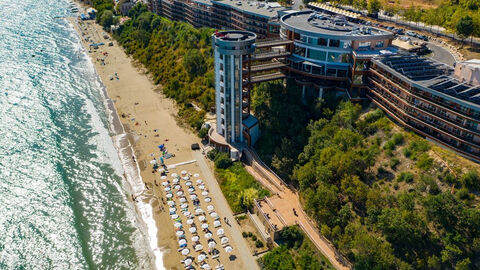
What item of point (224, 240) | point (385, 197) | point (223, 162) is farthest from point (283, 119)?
point (224, 240)

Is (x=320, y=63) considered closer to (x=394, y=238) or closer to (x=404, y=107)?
(x=404, y=107)

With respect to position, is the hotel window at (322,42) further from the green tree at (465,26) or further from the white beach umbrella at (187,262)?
the white beach umbrella at (187,262)

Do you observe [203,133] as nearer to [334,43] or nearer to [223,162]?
[223,162]

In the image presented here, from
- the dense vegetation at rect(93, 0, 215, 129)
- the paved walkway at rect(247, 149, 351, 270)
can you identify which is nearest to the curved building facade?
the paved walkway at rect(247, 149, 351, 270)

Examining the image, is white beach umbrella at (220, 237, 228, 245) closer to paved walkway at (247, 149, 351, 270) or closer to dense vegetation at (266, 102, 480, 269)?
paved walkway at (247, 149, 351, 270)

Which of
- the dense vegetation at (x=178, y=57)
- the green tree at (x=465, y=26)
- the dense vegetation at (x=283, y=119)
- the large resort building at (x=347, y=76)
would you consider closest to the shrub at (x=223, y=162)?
the large resort building at (x=347, y=76)

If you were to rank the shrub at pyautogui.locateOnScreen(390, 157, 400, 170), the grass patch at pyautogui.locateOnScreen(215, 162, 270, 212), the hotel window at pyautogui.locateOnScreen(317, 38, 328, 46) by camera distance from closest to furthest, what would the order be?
the shrub at pyautogui.locateOnScreen(390, 157, 400, 170) → the grass patch at pyautogui.locateOnScreen(215, 162, 270, 212) → the hotel window at pyautogui.locateOnScreen(317, 38, 328, 46)

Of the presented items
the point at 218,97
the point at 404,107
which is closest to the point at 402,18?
the point at 404,107
